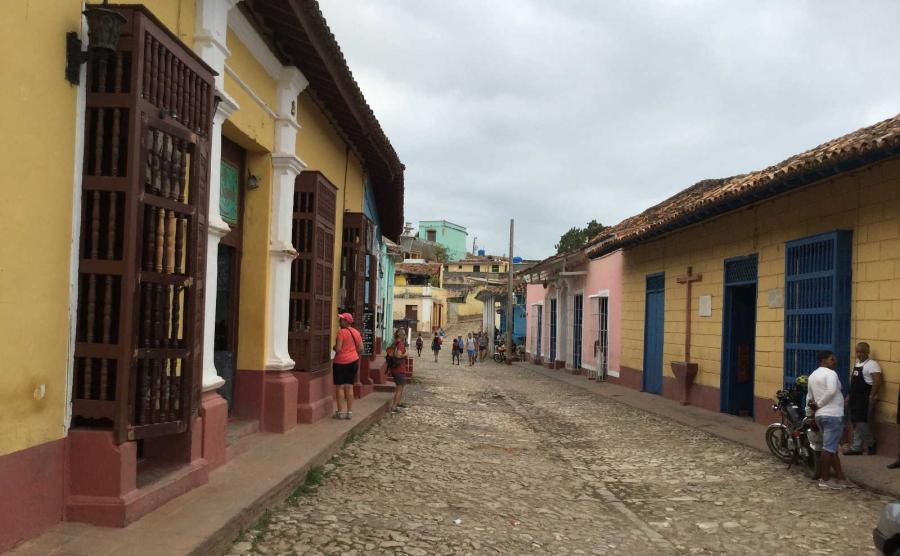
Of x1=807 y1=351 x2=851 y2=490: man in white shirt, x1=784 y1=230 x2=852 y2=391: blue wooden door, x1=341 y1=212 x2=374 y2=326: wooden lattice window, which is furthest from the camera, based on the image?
x1=341 y1=212 x2=374 y2=326: wooden lattice window

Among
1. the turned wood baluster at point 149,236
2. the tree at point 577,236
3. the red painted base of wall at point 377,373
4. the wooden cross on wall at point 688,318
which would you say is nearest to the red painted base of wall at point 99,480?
the turned wood baluster at point 149,236

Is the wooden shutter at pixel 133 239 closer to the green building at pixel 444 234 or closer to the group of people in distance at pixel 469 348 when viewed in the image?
the group of people in distance at pixel 469 348

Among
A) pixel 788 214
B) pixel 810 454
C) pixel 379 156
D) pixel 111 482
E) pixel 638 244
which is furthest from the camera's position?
pixel 638 244

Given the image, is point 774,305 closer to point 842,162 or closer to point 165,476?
point 842,162

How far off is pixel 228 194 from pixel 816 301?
689 cm

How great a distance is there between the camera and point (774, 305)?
10.6 m

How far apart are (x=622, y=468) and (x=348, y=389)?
3.22 meters

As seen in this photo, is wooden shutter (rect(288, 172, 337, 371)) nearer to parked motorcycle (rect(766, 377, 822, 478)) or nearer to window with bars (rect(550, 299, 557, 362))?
parked motorcycle (rect(766, 377, 822, 478))

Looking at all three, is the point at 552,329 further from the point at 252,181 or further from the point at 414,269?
the point at 414,269

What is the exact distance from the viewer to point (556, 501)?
250 inches

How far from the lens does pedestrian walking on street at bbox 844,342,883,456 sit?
798cm

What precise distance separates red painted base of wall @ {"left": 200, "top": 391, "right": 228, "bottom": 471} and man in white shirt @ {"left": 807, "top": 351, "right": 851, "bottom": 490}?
5119mm

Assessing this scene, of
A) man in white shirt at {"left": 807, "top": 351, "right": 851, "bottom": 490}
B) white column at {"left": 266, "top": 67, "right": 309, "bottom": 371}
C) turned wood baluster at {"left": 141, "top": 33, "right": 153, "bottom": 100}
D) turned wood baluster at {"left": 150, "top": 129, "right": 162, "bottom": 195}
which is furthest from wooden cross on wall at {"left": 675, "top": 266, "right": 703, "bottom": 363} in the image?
turned wood baluster at {"left": 141, "top": 33, "right": 153, "bottom": 100}

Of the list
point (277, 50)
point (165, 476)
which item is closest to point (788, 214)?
point (277, 50)
